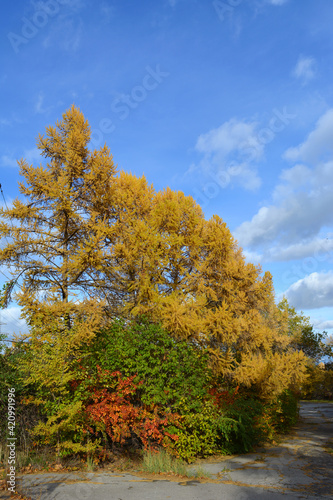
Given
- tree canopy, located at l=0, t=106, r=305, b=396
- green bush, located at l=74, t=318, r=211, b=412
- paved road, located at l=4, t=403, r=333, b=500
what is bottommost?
paved road, located at l=4, t=403, r=333, b=500

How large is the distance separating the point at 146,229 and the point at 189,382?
20.8ft

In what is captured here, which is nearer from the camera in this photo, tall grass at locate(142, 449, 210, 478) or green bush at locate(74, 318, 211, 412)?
tall grass at locate(142, 449, 210, 478)

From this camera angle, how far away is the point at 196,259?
15.7 m

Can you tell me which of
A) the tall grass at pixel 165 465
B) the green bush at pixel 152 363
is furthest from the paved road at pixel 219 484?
the green bush at pixel 152 363

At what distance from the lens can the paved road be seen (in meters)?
5.98

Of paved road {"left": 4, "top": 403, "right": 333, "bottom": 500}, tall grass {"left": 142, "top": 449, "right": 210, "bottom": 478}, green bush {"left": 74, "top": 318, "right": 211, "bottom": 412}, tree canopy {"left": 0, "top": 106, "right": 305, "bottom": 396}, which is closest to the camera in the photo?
paved road {"left": 4, "top": 403, "right": 333, "bottom": 500}

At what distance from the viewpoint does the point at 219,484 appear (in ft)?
22.5

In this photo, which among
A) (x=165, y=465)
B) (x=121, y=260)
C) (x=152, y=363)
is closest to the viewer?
(x=165, y=465)

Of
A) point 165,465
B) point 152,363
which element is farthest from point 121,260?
point 165,465

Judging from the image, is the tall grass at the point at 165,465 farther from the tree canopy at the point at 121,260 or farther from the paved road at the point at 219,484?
the tree canopy at the point at 121,260

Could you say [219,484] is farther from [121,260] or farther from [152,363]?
[121,260]

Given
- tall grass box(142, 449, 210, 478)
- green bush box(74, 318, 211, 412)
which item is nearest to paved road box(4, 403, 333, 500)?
tall grass box(142, 449, 210, 478)

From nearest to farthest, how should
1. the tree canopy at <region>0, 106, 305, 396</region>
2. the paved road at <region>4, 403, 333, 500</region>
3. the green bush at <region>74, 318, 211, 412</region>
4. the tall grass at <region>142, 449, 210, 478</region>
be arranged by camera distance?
1. the paved road at <region>4, 403, 333, 500</region>
2. the tall grass at <region>142, 449, 210, 478</region>
3. the green bush at <region>74, 318, 211, 412</region>
4. the tree canopy at <region>0, 106, 305, 396</region>

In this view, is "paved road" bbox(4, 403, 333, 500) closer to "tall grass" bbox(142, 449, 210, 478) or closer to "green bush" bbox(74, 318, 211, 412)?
"tall grass" bbox(142, 449, 210, 478)
